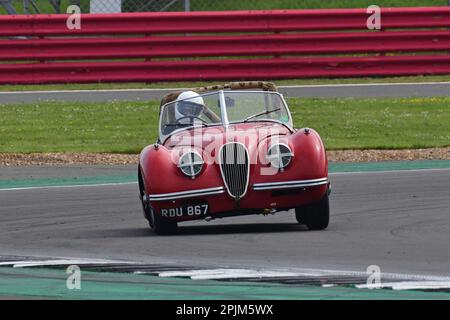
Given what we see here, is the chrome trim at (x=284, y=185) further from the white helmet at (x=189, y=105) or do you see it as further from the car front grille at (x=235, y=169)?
the white helmet at (x=189, y=105)

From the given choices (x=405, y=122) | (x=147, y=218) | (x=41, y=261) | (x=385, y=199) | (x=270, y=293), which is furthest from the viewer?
(x=405, y=122)

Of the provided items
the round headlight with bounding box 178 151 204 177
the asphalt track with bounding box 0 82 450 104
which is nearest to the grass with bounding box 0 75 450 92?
the asphalt track with bounding box 0 82 450 104

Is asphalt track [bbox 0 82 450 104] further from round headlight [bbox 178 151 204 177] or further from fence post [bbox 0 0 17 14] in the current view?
round headlight [bbox 178 151 204 177]

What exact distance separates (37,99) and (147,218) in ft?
35.6

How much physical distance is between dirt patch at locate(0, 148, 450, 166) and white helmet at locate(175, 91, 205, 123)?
191 inches

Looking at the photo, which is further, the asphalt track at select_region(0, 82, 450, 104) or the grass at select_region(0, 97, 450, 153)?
the asphalt track at select_region(0, 82, 450, 104)

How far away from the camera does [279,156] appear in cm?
1088

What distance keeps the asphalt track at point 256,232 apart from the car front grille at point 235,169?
380mm

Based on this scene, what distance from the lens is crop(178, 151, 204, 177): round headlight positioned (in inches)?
428

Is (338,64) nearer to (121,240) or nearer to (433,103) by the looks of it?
(433,103)

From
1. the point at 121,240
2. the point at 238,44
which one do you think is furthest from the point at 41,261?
the point at 238,44

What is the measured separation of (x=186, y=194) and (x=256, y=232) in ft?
2.28

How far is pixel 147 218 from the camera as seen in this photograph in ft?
38.2

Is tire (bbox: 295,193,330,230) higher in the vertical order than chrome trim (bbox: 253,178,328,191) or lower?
lower
